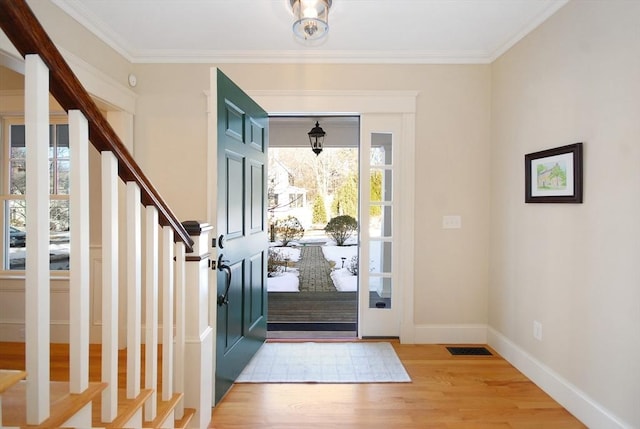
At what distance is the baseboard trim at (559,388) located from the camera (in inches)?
73.1

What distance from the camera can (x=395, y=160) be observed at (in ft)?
10.3

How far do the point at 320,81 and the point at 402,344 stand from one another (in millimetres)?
2450

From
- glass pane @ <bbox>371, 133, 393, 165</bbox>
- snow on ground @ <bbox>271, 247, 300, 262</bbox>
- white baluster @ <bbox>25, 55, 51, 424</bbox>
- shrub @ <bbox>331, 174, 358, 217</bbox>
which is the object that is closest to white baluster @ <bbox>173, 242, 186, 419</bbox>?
white baluster @ <bbox>25, 55, 51, 424</bbox>

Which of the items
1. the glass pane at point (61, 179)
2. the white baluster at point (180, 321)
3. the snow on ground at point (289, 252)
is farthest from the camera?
the snow on ground at point (289, 252)

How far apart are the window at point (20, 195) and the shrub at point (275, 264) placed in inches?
122

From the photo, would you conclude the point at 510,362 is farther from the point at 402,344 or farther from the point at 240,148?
the point at 240,148

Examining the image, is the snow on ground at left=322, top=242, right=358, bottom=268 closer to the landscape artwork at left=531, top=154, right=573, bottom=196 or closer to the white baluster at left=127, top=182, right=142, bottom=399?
the landscape artwork at left=531, top=154, right=573, bottom=196

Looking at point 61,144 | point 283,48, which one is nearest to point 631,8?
point 283,48

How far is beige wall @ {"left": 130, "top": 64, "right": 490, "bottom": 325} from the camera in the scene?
10.1 ft

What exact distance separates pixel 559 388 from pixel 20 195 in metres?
4.48

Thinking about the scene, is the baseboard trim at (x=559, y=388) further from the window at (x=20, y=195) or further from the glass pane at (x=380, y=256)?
the window at (x=20, y=195)

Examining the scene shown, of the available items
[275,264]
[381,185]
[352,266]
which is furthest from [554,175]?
[275,264]

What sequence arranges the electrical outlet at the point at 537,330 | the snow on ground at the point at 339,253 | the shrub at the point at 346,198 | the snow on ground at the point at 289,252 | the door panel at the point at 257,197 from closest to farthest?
the electrical outlet at the point at 537,330, the door panel at the point at 257,197, the snow on ground at the point at 339,253, the snow on ground at the point at 289,252, the shrub at the point at 346,198

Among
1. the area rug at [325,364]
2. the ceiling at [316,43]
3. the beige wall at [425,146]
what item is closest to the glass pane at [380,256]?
the beige wall at [425,146]
